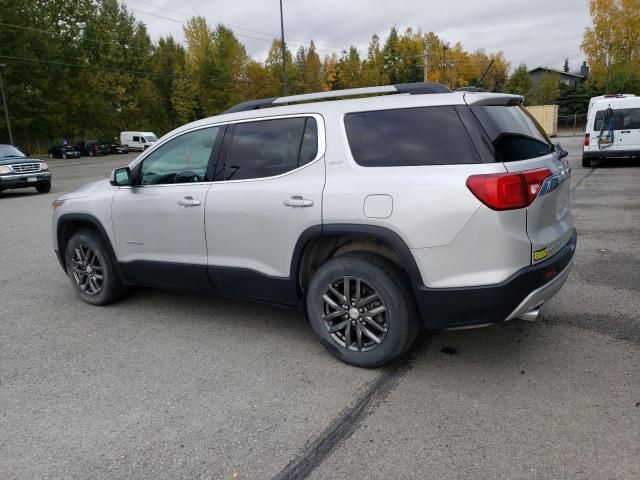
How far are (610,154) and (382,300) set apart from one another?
601 inches

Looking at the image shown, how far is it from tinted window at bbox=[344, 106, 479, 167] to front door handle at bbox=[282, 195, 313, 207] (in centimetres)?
43

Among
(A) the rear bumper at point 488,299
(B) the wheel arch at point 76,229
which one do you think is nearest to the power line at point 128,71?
(B) the wheel arch at point 76,229

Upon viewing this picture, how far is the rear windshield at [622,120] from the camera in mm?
15125

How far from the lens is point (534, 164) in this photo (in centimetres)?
314

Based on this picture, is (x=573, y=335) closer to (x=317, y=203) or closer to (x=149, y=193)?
(x=317, y=203)

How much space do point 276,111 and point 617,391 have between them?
2.89m

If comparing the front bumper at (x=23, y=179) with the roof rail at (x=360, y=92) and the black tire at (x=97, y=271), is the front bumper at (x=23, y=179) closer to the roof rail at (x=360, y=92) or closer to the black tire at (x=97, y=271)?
the black tire at (x=97, y=271)

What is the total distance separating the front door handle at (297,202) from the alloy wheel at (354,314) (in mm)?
543

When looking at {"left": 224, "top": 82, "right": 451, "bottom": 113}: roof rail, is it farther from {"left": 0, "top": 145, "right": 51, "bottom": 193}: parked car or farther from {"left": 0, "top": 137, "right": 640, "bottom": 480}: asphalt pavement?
{"left": 0, "top": 145, "right": 51, "bottom": 193}: parked car

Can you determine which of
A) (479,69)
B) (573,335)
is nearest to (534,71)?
(479,69)

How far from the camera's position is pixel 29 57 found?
1631 inches

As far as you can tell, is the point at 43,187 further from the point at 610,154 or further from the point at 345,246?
the point at 610,154

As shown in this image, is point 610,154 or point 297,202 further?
point 610,154

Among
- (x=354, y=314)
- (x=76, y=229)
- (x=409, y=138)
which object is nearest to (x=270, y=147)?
(x=409, y=138)
